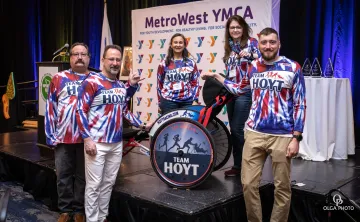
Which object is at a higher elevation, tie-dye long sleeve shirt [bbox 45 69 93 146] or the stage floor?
tie-dye long sleeve shirt [bbox 45 69 93 146]

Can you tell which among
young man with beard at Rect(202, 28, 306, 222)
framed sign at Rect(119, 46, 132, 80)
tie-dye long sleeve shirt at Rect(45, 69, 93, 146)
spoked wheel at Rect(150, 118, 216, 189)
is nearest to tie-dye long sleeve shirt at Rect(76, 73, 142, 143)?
tie-dye long sleeve shirt at Rect(45, 69, 93, 146)

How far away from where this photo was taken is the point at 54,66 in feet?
13.1

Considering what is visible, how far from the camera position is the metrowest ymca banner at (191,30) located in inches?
178

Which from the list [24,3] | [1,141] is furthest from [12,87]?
[24,3]

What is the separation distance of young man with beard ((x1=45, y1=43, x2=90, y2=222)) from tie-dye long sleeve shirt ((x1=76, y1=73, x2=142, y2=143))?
352 mm

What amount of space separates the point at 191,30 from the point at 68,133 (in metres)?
2.85

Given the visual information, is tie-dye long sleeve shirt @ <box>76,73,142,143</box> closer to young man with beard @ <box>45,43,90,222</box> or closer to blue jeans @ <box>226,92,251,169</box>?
young man with beard @ <box>45,43,90,222</box>

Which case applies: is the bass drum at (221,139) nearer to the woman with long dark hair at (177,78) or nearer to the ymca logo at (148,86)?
the woman with long dark hair at (177,78)

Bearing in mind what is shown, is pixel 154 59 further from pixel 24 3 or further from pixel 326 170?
pixel 24 3

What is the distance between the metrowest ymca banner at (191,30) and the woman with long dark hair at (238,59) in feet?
5.25

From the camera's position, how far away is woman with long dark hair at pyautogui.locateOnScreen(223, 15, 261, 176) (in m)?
2.93

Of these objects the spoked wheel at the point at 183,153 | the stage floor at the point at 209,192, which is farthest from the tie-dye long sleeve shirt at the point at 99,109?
the stage floor at the point at 209,192

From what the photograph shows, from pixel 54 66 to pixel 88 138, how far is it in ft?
5.94

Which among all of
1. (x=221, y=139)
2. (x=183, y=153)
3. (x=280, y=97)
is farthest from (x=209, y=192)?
(x=280, y=97)
